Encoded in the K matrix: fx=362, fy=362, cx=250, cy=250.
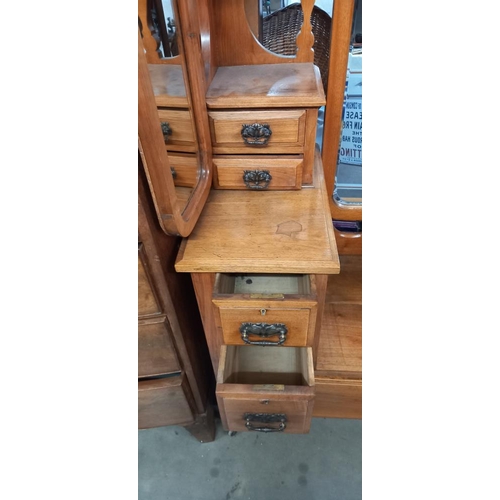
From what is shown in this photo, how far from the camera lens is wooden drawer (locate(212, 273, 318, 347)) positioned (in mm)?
710

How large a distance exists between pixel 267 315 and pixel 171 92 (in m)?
0.45

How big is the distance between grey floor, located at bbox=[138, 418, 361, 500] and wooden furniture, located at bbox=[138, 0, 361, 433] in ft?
1.02

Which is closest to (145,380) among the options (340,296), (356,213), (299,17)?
(340,296)

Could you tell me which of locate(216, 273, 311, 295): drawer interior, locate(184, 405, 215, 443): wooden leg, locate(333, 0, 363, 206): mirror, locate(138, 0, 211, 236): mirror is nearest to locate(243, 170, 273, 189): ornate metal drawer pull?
locate(138, 0, 211, 236): mirror

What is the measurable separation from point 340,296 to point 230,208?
0.54 meters

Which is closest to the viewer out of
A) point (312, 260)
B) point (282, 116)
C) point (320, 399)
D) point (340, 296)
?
point (312, 260)

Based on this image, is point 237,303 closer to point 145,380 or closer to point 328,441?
point 145,380

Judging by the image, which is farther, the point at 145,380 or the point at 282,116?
the point at 145,380

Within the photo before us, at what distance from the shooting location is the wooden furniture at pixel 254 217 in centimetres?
70

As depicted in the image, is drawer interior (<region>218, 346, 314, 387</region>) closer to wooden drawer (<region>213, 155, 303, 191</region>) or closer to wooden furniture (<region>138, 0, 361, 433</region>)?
wooden furniture (<region>138, 0, 361, 433</region>)

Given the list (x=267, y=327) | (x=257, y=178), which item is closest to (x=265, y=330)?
(x=267, y=327)

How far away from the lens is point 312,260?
0.68 m

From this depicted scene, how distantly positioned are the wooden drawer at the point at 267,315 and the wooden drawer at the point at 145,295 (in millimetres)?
135

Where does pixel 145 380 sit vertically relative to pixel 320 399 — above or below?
above
